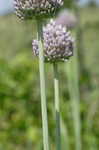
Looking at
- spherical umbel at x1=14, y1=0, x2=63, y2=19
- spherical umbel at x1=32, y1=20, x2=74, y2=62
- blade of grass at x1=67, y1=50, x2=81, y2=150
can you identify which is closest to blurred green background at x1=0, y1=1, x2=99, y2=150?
blade of grass at x1=67, y1=50, x2=81, y2=150

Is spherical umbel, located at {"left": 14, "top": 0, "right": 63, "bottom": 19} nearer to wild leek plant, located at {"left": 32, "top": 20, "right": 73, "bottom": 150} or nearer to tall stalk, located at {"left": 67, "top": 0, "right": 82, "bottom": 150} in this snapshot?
wild leek plant, located at {"left": 32, "top": 20, "right": 73, "bottom": 150}

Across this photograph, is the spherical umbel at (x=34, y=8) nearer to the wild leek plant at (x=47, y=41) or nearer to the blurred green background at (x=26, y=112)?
the wild leek plant at (x=47, y=41)

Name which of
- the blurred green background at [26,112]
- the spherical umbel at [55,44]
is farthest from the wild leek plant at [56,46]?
the blurred green background at [26,112]

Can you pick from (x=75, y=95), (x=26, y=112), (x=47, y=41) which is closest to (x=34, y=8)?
(x=47, y=41)

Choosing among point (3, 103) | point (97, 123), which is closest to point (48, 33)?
point (3, 103)

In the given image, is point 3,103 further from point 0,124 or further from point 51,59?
point 51,59

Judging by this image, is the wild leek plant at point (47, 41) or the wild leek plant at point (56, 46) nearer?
the wild leek plant at point (47, 41)
